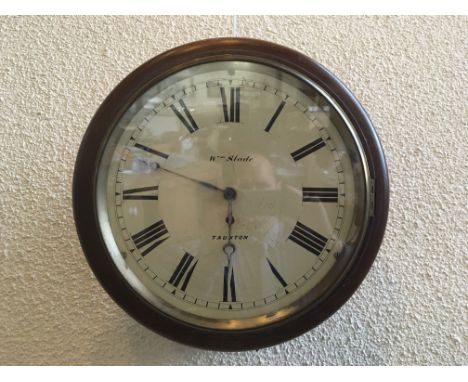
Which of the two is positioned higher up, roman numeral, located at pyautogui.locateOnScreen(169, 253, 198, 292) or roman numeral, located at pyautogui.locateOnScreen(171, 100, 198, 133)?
roman numeral, located at pyautogui.locateOnScreen(171, 100, 198, 133)

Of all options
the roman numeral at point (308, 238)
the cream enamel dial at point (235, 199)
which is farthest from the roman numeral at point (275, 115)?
the roman numeral at point (308, 238)

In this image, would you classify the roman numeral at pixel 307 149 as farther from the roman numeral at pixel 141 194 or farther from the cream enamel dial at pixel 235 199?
the roman numeral at pixel 141 194

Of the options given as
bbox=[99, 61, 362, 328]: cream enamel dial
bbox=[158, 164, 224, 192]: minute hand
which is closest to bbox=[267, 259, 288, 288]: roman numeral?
bbox=[99, 61, 362, 328]: cream enamel dial

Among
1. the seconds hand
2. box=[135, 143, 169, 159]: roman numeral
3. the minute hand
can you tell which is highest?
box=[135, 143, 169, 159]: roman numeral

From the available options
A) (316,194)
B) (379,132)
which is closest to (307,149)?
(316,194)

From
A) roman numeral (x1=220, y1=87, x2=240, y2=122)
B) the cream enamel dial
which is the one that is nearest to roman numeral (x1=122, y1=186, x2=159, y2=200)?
the cream enamel dial

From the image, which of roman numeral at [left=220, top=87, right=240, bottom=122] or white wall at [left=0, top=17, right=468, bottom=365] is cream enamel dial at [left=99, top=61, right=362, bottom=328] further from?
white wall at [left=0, top=17, right=468, bottom=365]

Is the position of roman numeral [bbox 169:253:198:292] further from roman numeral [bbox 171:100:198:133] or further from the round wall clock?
roman numeral [bbox 171:100:198:133]

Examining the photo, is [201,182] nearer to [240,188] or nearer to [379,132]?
[240,188]

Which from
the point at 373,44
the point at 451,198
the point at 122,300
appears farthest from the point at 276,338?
the point at 373,44
